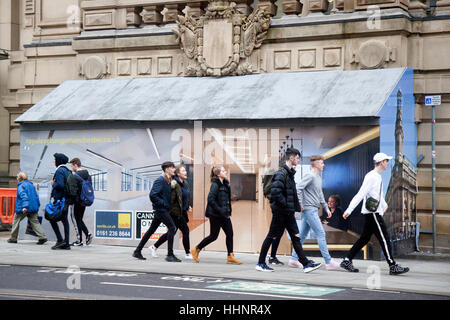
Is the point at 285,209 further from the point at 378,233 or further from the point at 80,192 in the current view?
the point at 80,192

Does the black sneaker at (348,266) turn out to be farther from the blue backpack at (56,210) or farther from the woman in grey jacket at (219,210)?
the blue backpack at (56,210)

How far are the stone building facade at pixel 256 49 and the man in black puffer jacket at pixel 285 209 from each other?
464cm

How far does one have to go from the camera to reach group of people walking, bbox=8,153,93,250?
58.3 ft

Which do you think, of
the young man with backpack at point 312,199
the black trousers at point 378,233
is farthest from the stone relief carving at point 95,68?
the black trousers at point 378,233

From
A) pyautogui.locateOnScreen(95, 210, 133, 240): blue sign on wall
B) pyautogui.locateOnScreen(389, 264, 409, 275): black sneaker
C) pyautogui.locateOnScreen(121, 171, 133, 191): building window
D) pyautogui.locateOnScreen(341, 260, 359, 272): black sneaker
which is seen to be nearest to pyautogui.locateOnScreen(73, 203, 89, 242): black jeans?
pyautogui.locateOnScreen(95, 210, 133, 240): blue sign on wall

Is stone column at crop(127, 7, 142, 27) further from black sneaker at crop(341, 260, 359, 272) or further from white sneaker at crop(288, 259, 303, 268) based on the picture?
black sneaker at crop(341, 260, 359, 272)

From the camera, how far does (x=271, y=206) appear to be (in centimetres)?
1402

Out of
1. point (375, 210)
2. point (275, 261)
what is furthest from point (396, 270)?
point (275, 261)

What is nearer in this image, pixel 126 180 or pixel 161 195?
pixel 161 195

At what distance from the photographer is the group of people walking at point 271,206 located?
45.5 ft

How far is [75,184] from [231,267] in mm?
4597

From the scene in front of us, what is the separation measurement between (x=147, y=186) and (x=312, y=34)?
465 cm

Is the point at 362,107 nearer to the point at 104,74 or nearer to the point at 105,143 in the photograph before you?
the point at 105,143
